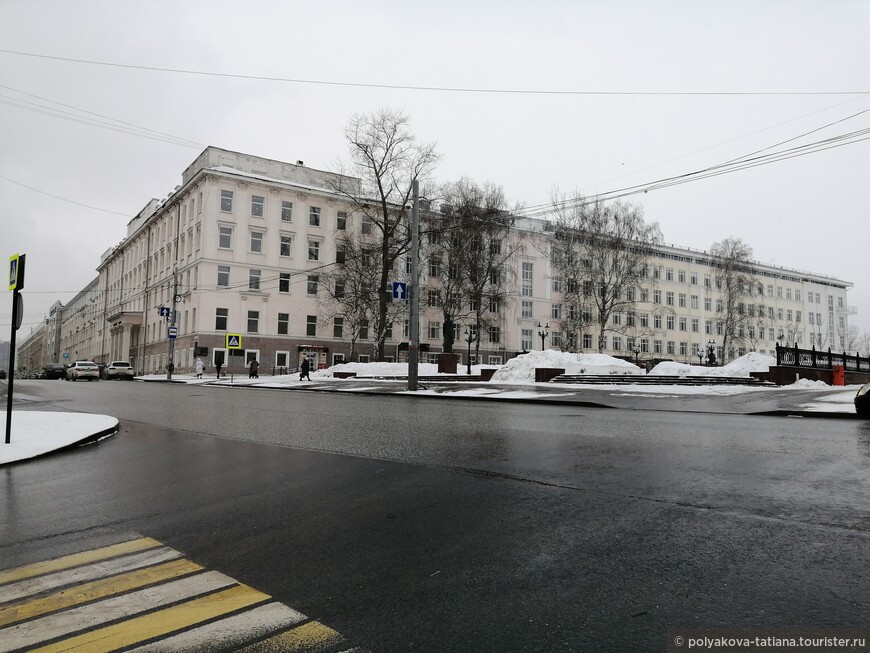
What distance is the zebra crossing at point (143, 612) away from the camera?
266 centimetres

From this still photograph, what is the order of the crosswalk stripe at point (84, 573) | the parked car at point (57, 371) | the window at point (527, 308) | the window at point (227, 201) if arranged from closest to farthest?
the crosswalk stripe at point (84, 573), the parked car at point (57, 371), the window at point (227, 201), the window at point (527, 308)

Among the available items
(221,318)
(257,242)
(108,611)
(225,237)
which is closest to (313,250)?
(257,242)

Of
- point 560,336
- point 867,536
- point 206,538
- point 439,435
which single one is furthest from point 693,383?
point 560,336

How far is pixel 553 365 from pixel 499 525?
28.8 metres

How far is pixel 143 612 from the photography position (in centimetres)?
301

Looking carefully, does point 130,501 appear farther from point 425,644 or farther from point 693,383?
point 693,383

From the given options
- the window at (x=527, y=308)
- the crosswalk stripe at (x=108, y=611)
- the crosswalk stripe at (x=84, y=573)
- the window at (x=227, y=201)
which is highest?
the window at (x=227, y=201)

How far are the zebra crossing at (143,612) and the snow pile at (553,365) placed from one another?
28.6 meters

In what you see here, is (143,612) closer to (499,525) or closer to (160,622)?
(160,622)

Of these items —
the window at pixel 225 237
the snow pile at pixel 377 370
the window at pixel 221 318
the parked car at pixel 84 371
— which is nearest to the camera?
the snow pile at pixel 377 370

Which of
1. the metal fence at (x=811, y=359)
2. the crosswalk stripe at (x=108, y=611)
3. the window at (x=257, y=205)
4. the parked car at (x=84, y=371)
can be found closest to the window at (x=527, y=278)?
the window at (x=257, y=205)

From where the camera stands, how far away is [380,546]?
13.1ft

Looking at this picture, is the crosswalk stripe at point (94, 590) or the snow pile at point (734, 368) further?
the snow pile at point (734, 368)

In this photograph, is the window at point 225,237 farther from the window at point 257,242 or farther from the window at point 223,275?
the window at point 257,242
